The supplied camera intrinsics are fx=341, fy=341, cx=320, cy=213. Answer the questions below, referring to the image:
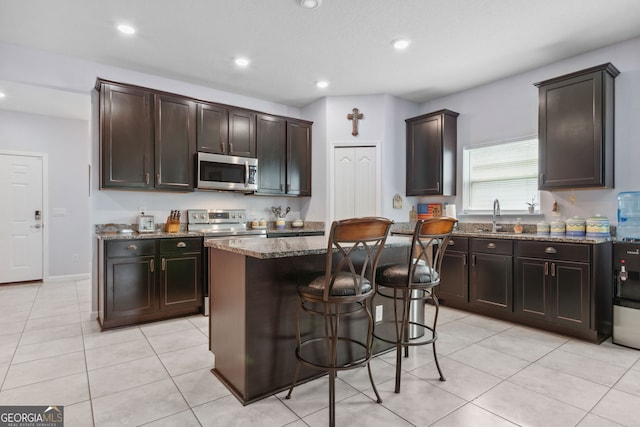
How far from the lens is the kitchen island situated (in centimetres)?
204

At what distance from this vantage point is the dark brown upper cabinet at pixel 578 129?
3.22 m

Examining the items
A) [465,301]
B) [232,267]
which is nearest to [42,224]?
[232,267]

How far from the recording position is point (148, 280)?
3.53 metres

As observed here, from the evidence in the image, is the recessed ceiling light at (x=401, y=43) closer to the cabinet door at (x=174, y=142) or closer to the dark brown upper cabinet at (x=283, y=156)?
the dark brown upper cabinet at (x=283, y=156)

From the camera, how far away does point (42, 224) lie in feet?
17.7

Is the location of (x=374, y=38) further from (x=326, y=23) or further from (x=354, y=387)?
(x=354, y=387)

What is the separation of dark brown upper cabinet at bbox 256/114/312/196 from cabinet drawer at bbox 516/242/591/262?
2977mm

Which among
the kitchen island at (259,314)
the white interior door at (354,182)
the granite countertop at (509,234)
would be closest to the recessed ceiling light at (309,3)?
the kitchen island at (259,314)

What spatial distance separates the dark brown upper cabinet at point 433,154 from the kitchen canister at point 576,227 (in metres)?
1.50

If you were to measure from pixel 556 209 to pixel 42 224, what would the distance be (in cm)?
717

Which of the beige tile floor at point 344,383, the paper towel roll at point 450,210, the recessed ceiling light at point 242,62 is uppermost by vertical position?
the recessed ceiling light at point 242,62

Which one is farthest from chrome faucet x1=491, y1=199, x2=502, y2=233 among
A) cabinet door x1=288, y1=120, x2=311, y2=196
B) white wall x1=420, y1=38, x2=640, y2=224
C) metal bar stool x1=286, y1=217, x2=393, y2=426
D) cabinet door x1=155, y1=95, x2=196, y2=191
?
cabinet door x1=155, y1=95, x2=196, y2=191

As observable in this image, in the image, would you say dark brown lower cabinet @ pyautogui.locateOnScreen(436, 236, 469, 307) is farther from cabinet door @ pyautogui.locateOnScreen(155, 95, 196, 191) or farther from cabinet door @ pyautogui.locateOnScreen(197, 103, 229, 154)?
cabinet door @ pyautogui.locateOnScreen(155, 95, 196, 191)

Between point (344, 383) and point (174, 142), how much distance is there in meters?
3.22
